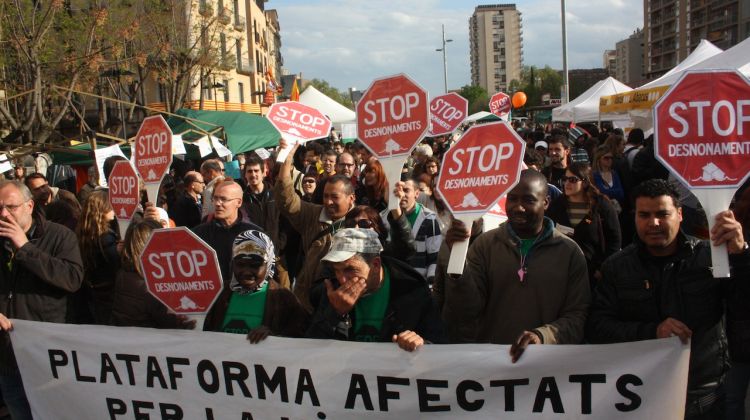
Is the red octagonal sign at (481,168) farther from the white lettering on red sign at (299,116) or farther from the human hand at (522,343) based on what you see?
the white lettering on red sign at (299,116)

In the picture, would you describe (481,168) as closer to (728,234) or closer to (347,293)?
(347,293)

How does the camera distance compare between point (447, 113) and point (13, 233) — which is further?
point (447, 113)

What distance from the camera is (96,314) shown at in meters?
4.51

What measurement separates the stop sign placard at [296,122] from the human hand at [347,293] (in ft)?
9.28

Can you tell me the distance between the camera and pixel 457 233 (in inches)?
121

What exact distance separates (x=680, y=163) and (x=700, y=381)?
0.96 meters

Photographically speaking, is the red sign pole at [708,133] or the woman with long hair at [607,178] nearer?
the red sign pole at [708,133]

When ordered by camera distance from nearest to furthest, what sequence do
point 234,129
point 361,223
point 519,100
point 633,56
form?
point 361,223 < point 234,129 < point 519,100 < point 633,56

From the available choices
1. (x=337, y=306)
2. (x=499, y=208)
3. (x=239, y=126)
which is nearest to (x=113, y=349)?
(x=337, y=306)

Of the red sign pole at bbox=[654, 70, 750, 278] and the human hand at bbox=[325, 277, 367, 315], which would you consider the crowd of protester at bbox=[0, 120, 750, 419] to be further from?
the red sign pole at bbox=[654, 70, 750, 278]

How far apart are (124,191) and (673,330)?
3461 millimetres

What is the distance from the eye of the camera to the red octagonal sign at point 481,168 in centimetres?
317

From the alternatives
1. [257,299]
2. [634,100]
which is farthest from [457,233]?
[634,100]

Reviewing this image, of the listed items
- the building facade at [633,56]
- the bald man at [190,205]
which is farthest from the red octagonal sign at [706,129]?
the building facade at [633,56]
